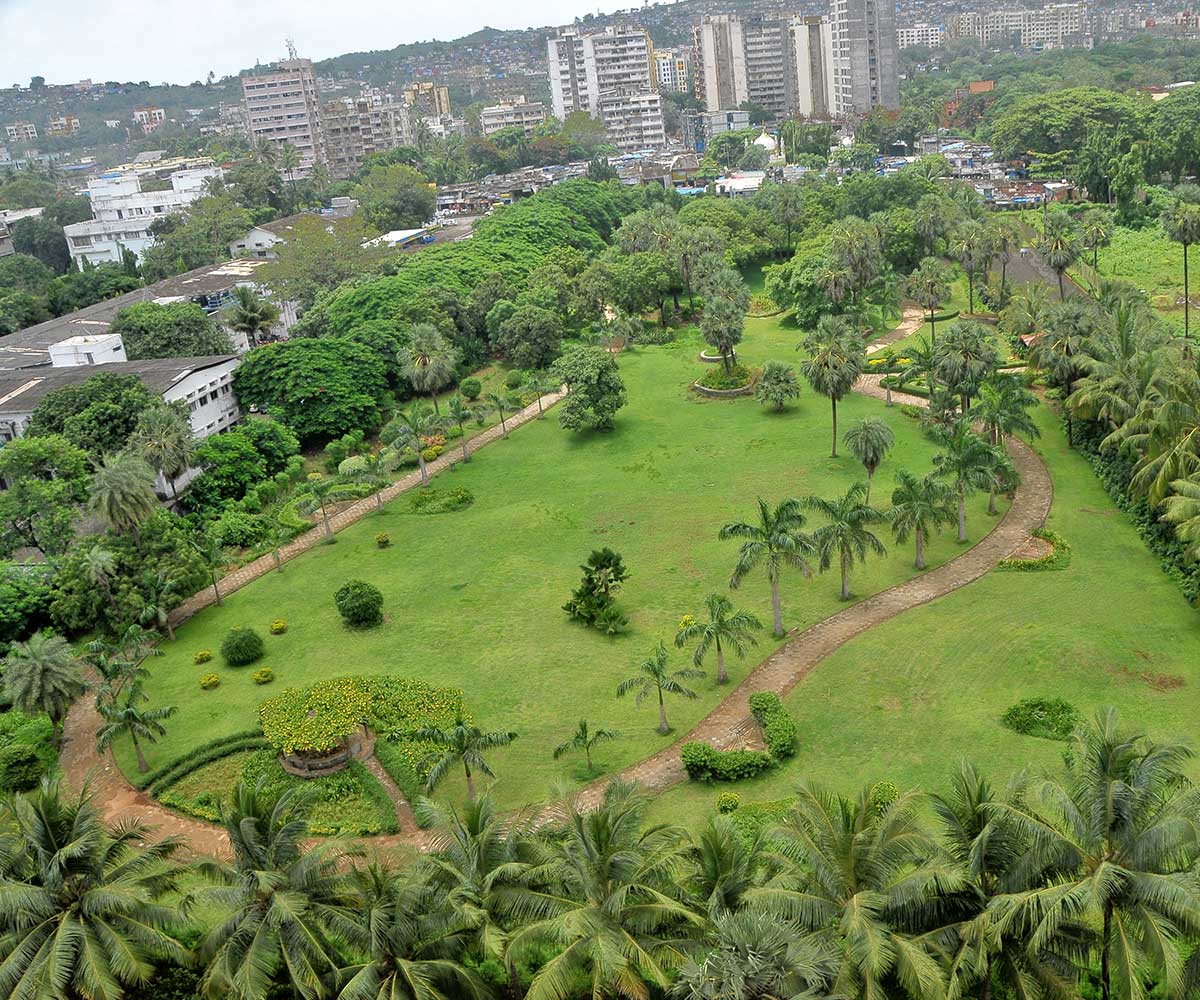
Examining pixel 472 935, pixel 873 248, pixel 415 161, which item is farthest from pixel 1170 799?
pixel 415 161

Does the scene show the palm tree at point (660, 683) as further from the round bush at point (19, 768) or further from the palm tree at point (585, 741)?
the round bush at point (19, 768)

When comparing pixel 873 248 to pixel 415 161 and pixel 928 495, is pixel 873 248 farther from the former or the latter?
pixel 415 161

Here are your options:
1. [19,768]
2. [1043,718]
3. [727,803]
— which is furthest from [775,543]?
[19,768]

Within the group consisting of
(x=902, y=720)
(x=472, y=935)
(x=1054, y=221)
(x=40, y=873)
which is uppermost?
(x=1054, y=221)

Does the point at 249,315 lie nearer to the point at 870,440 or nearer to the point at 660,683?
the point at 870,440

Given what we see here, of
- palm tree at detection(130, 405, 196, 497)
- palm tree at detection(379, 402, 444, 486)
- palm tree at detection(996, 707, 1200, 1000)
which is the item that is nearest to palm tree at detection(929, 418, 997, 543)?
palm tree at detection(996, 707, 1200, 1000)

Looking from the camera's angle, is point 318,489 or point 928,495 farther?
point 318,489

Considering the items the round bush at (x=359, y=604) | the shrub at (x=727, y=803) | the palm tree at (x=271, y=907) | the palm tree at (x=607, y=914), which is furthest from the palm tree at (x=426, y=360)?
the palm tree at (x=607, y=914)
